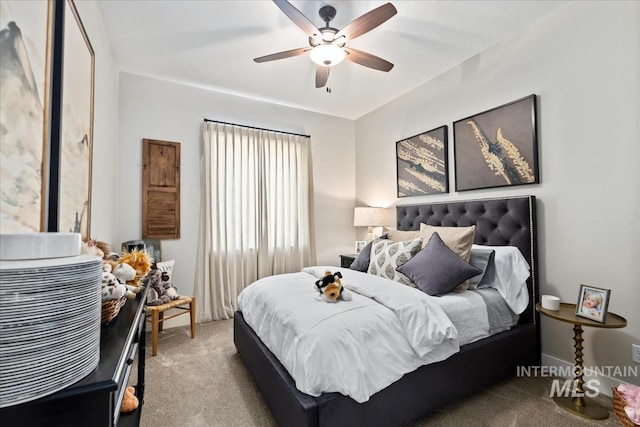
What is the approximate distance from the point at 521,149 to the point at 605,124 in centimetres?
54

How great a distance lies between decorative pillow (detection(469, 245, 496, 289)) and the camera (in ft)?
7.32

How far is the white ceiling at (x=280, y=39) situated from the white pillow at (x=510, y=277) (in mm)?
1850

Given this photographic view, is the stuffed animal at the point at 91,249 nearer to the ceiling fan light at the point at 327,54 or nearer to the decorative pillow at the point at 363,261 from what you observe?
the ceiling fan light at the point at 327,54

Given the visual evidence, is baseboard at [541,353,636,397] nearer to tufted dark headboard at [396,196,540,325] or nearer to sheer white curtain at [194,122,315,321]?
tufted dark headboard at [396,196,540,325]

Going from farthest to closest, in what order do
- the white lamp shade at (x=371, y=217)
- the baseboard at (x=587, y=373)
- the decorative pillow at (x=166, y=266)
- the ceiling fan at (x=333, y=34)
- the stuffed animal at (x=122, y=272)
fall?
the white lamp shade at (x=371, y=217)
the decorative pillow at (x=166, y=266)
the baseboard at (x=587, y=373)
the ceiling fan at (x=333, y=34)
the stuffed animal at (x=122, y=272)

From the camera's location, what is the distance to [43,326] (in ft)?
1.97

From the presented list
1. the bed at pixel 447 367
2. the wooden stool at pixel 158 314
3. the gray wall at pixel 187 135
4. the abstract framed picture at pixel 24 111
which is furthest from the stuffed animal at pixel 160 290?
the abstract framed picture at pixel 24 111

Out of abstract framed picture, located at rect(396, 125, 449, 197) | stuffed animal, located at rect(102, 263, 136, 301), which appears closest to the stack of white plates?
stuffed animal, located at rect(102, 263, 136, 301)

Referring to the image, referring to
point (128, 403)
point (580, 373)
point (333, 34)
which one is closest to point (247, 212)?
point (333, 34)

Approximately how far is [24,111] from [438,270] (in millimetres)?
2275

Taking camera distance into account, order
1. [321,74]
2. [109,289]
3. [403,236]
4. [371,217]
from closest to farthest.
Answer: [109,289] < [321,74] < [403,236] < [371,217]

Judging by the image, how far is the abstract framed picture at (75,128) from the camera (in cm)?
141

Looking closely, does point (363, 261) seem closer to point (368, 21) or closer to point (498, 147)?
point (498, 147)

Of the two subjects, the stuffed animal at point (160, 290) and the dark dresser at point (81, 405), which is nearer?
the dark dresser at point (81, 405)
